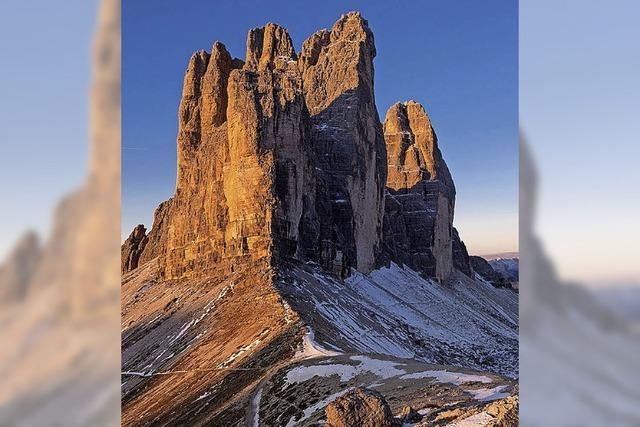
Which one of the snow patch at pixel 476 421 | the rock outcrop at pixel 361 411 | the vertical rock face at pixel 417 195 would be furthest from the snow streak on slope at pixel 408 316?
the snow patch at pixel 476 421

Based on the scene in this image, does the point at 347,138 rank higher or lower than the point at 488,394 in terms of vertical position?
higher

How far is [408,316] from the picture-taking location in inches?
2258

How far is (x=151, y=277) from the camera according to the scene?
63.1 metres

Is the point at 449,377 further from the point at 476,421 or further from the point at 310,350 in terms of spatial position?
the point at 310,350

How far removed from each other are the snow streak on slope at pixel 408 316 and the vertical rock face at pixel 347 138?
3.68m

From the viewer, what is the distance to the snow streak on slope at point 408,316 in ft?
135

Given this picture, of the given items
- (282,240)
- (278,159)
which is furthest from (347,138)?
(282,240)

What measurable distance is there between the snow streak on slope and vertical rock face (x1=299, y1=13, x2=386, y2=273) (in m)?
3.68

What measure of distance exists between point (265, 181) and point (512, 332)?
32116 mm

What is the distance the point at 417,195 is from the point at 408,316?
2823 centimetres

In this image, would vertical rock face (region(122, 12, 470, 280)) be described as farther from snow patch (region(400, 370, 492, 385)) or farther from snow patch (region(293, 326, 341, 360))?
snow patch (region(400, 370, 492, 385))

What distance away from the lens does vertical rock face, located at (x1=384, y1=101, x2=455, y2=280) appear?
78750mm

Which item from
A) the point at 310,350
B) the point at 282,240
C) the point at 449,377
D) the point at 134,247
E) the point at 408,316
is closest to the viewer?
the point at 449,377
